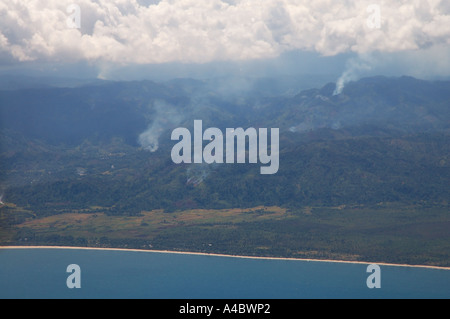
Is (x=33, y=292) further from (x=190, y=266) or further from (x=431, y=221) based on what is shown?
(x=431, y=221)

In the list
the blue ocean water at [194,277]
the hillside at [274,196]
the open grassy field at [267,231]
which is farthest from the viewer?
the hillside at [274,196]

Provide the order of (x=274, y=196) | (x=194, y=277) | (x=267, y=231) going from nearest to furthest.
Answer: (x=194, y=277) → (x=267, y=231) → (x=274, y=196)

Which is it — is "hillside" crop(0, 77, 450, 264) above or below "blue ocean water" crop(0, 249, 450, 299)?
above

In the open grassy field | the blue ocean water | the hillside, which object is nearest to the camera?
the blue ocean water

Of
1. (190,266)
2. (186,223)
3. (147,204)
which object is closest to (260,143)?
(147,204)

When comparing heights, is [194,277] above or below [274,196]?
below

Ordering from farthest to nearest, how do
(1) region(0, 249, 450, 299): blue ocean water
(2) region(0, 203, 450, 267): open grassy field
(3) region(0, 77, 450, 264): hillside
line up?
(3) region(0, 77, 450, 264): hillside
(2) region(0, 203, 450, 267): open grassy field
(1) region(0, 249, 450, 299): blue ocean water

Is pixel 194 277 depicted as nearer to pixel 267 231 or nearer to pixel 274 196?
pixel 267 231

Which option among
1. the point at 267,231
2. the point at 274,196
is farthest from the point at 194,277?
the point at 274,196

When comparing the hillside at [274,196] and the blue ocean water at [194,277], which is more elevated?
the hillside at [274,196]
